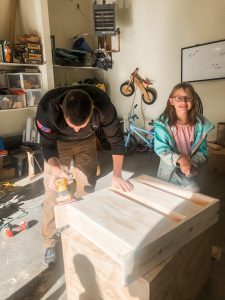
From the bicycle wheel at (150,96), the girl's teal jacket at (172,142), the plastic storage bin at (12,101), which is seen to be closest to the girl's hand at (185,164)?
the girl's teal jacket at (172,142)

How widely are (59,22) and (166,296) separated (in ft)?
15.3

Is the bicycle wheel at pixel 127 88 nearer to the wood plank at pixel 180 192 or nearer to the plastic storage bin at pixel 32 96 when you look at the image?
the plastic storage bin at pixel 32 96

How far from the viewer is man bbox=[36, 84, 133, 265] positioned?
1234 mm

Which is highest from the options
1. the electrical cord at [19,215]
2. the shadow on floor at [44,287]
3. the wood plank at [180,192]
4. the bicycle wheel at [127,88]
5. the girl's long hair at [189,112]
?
the bicycle wheel at [127,88]

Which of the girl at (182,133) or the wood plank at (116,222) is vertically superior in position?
the girl at (182,133)

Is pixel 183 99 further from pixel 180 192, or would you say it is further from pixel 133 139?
pixel 133 139

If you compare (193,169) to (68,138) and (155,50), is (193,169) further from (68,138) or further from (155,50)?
(155,50)

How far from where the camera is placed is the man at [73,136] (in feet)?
4.05

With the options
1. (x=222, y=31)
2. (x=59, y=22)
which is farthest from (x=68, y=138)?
(x=59, y=22)

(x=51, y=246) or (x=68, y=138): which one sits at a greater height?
(x=68, y=138)

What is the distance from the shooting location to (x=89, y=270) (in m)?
1.02

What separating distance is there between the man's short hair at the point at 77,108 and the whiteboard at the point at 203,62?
10.2 feet

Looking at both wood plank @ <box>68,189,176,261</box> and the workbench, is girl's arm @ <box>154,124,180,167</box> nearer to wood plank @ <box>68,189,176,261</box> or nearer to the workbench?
the workbench

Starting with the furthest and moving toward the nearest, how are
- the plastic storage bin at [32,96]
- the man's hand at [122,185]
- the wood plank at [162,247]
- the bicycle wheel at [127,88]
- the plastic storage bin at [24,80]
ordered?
the bicycle wheel at [127,88] → the plastic storage bin at [32,96] → the plastic storage bin at [24,80] → the man's hand at [122,185] → the wood plank at [162,247]
